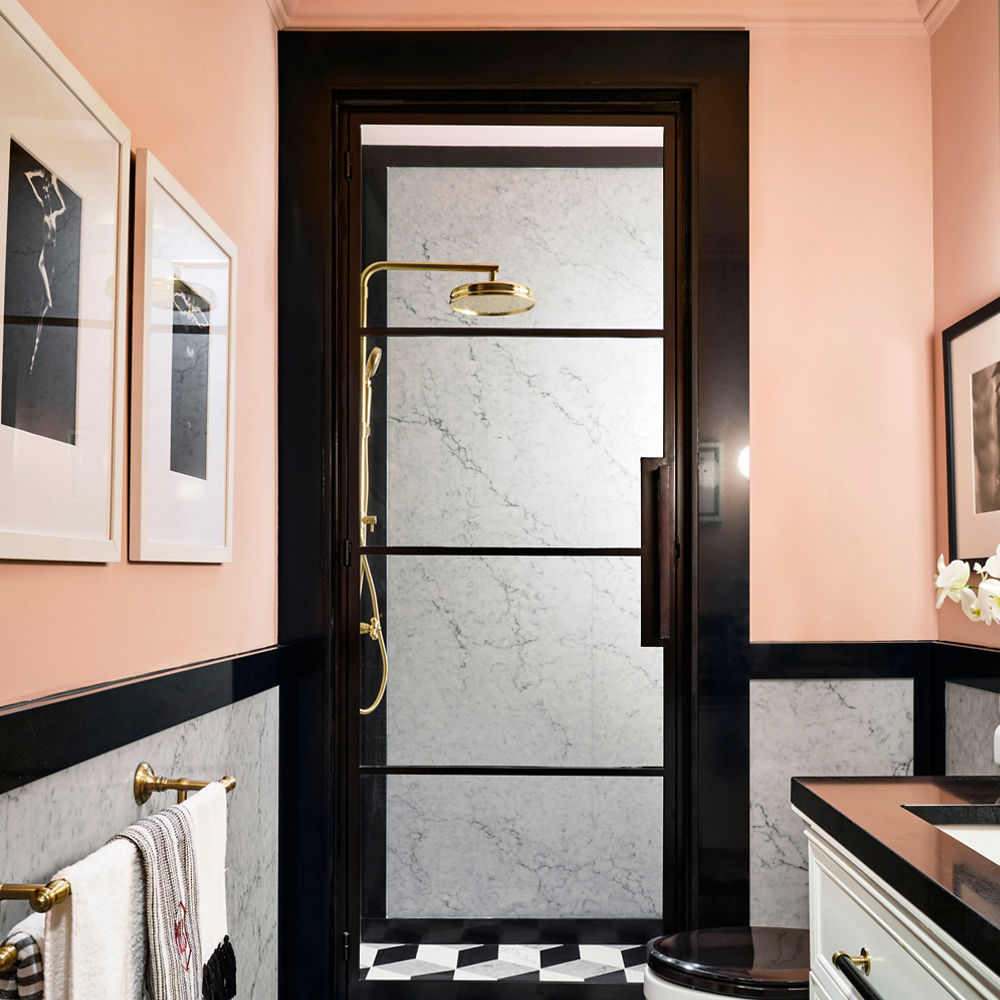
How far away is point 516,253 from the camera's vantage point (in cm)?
242

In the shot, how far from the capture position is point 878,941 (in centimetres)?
123

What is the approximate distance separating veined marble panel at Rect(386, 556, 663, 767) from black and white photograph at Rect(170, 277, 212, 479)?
2.54ft

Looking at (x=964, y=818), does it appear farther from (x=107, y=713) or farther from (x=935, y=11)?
(x=935, y=11)

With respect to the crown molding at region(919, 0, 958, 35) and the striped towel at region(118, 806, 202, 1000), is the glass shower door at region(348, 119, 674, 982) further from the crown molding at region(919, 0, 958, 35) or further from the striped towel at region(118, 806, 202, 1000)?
the striped towel at region(118, 806, 202, 1000)

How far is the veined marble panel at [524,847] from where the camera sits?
7.65 feet

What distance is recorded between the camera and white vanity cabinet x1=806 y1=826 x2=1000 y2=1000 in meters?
1.00

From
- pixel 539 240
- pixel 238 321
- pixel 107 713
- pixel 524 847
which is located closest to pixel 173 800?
pixel 107 713

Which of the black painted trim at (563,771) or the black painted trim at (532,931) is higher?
the black painted trim at (563,771)

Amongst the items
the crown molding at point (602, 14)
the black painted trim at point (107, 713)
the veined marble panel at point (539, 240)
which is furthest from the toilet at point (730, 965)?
the crown molding at point (602, 14)

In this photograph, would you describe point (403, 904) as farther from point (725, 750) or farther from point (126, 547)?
point (126, 547)

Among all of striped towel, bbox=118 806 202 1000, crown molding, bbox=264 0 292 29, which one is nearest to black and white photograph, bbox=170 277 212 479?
striped towel, bbox=118 806 202 1000

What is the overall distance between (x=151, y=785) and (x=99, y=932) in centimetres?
37

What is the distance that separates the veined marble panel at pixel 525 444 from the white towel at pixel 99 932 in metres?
1.31

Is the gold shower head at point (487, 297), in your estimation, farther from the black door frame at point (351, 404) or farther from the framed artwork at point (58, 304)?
the framed artwork at point (58, 304)
